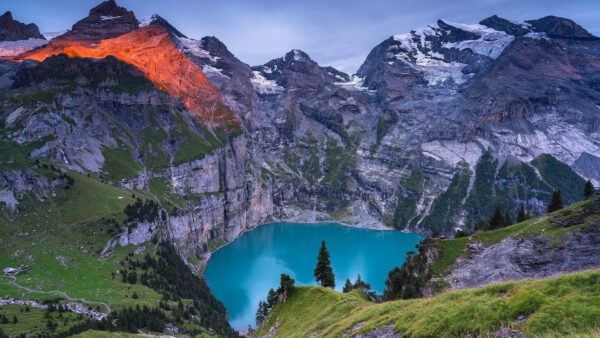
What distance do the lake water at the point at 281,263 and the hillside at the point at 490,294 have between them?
70.6 meters

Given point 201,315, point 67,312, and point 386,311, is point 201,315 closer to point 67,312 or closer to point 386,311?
point 67,312

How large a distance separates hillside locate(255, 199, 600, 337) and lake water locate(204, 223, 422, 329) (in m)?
70.6

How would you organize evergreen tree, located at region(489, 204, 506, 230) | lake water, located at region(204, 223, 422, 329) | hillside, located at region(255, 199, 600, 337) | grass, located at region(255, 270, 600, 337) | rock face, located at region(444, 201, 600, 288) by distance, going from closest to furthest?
1. grass, located at region(255, 270, 600, 337)
2. hillside, located at region(255, 199, 600, 337)
3. rock face, located at region(444, 201, 600, 288)
4. evergreen tree, located at region(489, 204, 506, 230)
5. lake water, located at region(204, 223, 422, 329)

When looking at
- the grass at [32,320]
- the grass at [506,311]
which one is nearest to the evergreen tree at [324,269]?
the grass at [506,311]

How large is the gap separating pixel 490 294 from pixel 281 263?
13982 centimetres

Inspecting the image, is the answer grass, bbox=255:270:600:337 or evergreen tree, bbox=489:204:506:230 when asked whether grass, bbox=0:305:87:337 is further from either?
evergreen tree, bbox=489:204:506:230

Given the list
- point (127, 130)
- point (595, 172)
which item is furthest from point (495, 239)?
point (595, 172)

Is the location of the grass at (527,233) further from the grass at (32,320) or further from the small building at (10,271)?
the small building at (10,271)

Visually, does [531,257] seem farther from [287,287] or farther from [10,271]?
[10,271]

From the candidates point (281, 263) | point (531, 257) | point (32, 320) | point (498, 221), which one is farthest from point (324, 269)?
point (281, 263)

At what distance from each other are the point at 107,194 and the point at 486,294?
13649 cm

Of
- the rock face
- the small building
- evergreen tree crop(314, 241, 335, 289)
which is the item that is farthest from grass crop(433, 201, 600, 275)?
the small building

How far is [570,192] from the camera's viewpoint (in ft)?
632

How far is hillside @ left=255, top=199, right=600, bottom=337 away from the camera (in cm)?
1297
